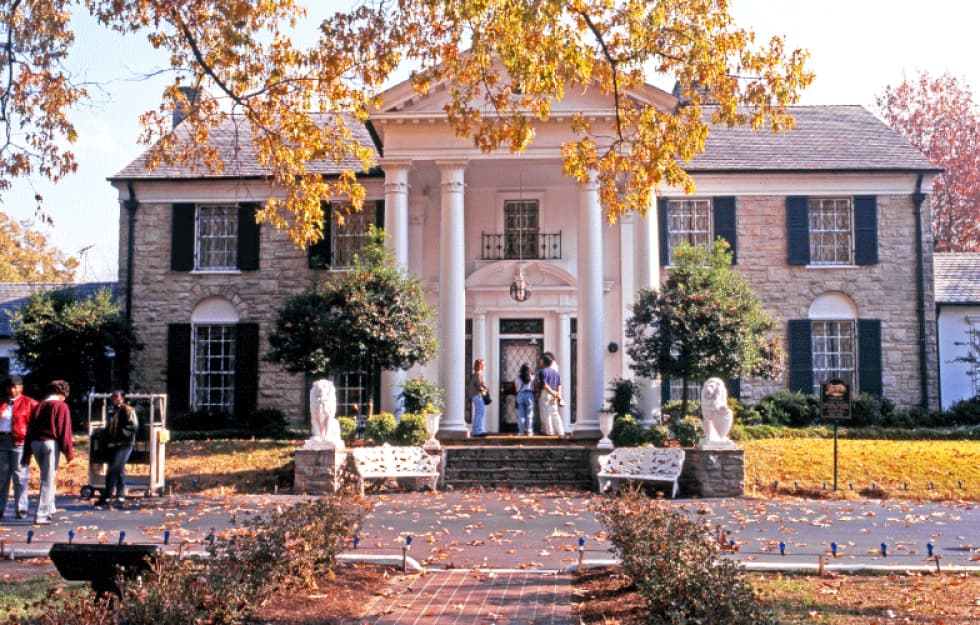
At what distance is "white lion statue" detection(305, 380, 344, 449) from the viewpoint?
1612cm

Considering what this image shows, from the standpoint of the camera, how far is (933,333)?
24062 mm

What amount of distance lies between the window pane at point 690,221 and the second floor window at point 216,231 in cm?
1082

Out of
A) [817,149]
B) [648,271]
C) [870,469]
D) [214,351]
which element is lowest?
[870,469]

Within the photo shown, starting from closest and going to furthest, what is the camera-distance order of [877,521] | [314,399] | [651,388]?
[877,521], [314,399], [651,388]

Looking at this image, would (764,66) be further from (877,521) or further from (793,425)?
(793,425)

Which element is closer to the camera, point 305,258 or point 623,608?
point 623,608

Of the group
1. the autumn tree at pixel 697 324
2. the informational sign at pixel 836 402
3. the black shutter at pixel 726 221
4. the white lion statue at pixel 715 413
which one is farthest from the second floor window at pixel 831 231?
the white lion statue at pixel 715 413

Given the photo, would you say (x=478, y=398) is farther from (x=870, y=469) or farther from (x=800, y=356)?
(x=800, y=356)

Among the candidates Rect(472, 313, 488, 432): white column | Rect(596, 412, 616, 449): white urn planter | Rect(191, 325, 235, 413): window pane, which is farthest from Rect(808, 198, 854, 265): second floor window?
Rect(191, 325, 235, 413): window pane

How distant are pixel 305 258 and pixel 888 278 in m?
14.1

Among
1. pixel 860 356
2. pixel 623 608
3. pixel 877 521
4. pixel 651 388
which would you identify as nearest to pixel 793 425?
pixel 860 356

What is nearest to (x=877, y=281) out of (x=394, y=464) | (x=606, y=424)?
(x=606, y=424)

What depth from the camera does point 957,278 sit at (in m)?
26.0

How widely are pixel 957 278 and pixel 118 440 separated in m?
21.3
